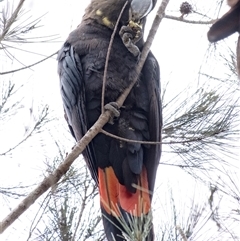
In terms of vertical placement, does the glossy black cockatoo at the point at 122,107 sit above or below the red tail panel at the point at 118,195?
above

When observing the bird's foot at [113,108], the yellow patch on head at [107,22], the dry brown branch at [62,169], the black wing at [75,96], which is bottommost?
the dry brown branch at [62,169]

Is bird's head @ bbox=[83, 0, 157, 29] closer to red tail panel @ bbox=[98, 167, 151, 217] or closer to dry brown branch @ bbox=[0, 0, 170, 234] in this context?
dry brown branch @ bbox=[0, 0, 170, 234]

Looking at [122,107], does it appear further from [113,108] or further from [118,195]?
[118,195]

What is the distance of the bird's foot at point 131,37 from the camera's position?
2012mm

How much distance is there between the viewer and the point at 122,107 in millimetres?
1979

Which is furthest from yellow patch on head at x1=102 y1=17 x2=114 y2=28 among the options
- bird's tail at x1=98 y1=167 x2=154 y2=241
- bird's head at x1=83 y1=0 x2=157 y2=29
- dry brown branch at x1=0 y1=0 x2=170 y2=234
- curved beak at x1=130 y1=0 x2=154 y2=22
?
bird's tail at x1=98 y1=167 x2=154 y2=241

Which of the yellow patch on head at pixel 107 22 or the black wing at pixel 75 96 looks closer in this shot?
the black wing at pixel 75 96

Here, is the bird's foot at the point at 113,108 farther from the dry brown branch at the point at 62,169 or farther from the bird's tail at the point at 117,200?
the bird's tail at the point at 117,200

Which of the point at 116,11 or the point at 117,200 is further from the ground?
the point at 116,11

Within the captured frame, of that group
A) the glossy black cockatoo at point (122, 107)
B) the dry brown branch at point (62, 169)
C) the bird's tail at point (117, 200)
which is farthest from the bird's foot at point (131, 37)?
the bird's tail at point (117, 200)

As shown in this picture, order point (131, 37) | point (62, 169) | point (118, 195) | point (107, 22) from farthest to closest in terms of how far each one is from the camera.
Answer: point (107, 22), point (131, 37), point (118, 195), point (62, 169)

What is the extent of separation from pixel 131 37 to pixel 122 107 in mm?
247

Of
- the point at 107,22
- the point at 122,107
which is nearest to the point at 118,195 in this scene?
the point at 122,107

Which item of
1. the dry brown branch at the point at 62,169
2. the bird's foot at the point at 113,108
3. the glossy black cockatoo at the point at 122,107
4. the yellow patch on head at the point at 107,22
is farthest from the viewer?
the yellow patch on head at the point at 107,22
